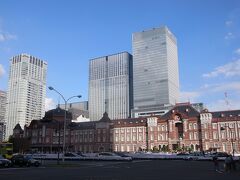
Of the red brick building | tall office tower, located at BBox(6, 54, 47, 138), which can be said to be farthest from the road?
tall office tower, located at BBox(6, 54, 47, 138)

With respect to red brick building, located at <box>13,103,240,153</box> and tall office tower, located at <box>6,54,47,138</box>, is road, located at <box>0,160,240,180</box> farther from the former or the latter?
tall office tower, located at <box>6,54,47,138</box>

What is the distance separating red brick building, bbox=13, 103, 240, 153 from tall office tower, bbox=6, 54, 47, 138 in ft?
118

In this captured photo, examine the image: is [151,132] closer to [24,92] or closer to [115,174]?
[24,92]

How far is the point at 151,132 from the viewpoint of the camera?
118625 millimetres

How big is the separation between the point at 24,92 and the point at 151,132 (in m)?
85.1

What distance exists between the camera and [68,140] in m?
139

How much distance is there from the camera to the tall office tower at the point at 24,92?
17475 centimetres

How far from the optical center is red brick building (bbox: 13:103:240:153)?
106031 millimetres

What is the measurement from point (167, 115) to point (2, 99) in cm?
11214

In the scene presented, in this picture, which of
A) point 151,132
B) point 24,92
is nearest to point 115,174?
point 151,132

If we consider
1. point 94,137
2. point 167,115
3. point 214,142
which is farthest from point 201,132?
point 94,137

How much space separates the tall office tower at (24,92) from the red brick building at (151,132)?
1420 inches

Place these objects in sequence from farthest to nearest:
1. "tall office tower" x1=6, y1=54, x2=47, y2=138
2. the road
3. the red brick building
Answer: "tall office tower" x1=6, y1=54, x2=47, y2=138, the red brick building, the road

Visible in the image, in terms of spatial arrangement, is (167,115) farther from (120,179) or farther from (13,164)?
(120,179)
